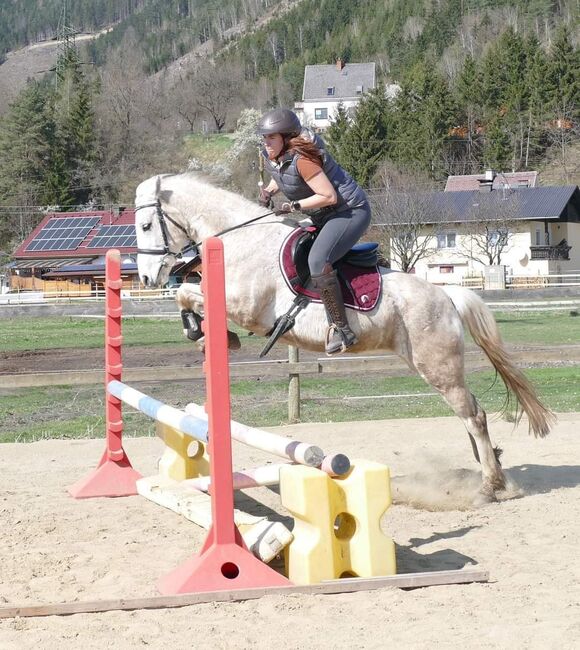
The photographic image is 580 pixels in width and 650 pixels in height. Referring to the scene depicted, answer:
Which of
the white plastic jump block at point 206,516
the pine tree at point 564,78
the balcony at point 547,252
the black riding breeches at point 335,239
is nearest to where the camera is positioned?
the white plastic jump block at point 206,516

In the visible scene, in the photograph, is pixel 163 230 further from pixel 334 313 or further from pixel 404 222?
pixel 404 222

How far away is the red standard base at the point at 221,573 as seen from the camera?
13.6 ft

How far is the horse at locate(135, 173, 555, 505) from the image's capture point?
18.8 ft

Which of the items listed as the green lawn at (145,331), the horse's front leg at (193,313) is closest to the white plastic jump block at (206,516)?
the horse's front leg at (193,313)

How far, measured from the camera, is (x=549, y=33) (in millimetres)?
113188

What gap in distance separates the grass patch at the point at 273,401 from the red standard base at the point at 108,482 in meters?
3.79

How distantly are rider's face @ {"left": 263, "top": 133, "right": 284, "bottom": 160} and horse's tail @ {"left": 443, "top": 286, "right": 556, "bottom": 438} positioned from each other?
1.82 m

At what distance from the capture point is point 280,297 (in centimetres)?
575

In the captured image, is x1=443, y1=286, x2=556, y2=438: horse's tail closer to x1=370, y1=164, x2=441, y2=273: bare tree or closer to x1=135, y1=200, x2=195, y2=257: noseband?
x1=135, y1=200, x2=195, y2=257: noseband

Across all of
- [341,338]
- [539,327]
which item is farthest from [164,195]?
[539,327]

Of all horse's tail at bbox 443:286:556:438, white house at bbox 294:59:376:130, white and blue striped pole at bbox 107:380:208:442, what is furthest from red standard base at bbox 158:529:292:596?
white house at bbox 294:59:376:130

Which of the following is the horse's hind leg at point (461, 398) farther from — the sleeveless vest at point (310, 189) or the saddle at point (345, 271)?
the sleeveless vest at point (310, 189)

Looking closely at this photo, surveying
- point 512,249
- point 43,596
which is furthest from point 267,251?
point 512,249

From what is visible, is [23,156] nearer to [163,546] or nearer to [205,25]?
[163,546]
